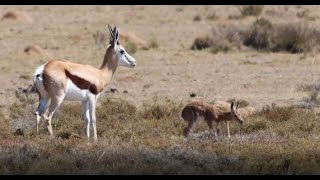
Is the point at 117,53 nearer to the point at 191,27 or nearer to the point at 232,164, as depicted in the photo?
the point at 232,164

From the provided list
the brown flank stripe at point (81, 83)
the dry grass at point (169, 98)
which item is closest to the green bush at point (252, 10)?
the dry grass at point (169, 98)

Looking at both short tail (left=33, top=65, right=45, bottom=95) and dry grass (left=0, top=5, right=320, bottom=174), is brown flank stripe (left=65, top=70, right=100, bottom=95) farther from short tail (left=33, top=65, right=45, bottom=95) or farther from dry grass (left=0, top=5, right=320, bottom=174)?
dry grass (left=0, top=5, right=320, bottom=174)

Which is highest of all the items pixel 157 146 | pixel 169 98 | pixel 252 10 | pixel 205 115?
pixel 157 146

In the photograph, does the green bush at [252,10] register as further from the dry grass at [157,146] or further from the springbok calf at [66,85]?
the springbok calf at [66,85]

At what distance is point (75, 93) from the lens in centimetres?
1317

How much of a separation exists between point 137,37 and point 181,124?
16719 mm

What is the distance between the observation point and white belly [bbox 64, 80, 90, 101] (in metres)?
13.1

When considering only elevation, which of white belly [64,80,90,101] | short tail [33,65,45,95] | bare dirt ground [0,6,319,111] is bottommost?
bare dirt ground [0,6,319,111]

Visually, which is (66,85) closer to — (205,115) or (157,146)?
(157,146)

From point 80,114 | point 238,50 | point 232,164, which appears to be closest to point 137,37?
point 238,50

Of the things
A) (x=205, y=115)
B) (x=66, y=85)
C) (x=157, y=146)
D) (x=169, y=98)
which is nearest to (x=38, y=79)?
(x=66, y=85)

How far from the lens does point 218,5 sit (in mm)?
49938

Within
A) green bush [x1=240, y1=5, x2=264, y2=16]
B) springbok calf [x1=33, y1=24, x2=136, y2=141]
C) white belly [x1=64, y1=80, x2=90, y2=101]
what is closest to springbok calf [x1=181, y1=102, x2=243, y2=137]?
springbok calf [x1=33, y1=24, x2=136, y2=141]

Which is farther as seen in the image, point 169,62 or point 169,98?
point 169,62
